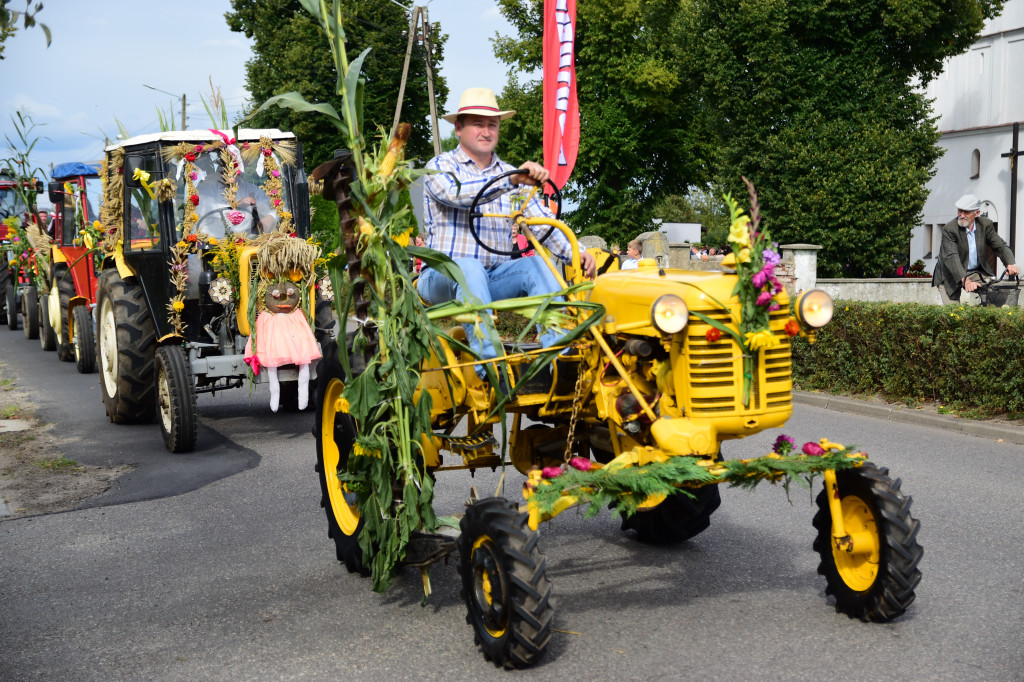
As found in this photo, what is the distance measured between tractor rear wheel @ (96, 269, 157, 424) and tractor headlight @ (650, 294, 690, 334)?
7025mm

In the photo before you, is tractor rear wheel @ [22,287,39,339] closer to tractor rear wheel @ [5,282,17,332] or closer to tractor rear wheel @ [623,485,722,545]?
tractor rear wheel @ [5,282,17,332]

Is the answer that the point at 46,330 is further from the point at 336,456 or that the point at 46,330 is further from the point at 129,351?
the point at 336,456

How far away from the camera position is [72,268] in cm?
1606

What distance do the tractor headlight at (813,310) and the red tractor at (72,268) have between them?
12085 mm

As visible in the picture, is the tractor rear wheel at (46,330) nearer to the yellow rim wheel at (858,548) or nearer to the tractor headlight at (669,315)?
the tractor headlight at (669,315)

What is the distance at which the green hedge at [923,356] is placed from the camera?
980 cm

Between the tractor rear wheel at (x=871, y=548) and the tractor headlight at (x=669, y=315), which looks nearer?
the tractor headlight at (x=669, y=315)

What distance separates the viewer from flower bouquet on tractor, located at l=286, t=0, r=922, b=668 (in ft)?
14.3

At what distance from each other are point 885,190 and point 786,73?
4066 mm

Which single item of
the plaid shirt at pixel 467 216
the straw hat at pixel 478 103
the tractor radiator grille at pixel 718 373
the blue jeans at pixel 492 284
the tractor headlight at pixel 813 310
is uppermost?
the straw hat at pixel 478 103

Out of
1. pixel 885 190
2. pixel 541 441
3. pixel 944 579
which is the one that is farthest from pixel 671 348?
pixel 885 190

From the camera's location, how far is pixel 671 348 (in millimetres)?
4551

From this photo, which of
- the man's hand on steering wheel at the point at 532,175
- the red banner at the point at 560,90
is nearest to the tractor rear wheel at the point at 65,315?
the red banner at the point at 560,90

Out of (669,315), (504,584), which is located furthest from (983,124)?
(504,584)
